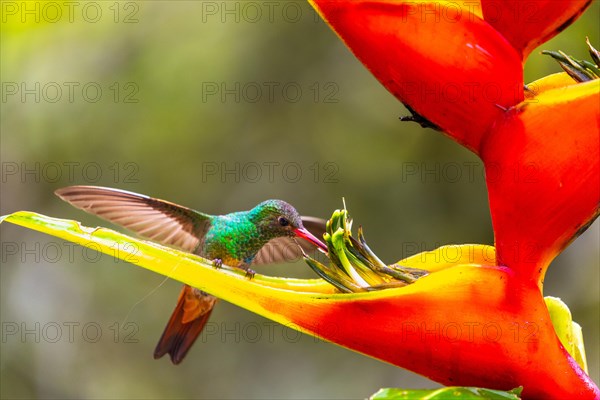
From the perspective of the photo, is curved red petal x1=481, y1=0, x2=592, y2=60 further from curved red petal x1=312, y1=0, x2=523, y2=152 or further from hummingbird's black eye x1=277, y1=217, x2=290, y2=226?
hummingbird's black eye x1=277, y1=217, x2=290, y2=226

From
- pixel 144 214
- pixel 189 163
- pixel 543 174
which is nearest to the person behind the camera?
pixel 543 174

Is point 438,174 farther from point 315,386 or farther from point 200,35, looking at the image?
point 200,35

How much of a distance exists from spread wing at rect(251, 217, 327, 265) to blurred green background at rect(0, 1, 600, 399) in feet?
3.36

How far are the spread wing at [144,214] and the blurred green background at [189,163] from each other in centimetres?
110

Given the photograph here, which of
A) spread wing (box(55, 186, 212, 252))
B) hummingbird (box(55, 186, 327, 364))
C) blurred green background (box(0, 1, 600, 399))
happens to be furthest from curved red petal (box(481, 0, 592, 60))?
blurred green background (box(0, 1, 600, 399))

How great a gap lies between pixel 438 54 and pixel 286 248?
3.61 feet

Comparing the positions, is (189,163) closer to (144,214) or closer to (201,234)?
(201,234)

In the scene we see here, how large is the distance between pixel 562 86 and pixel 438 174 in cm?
200

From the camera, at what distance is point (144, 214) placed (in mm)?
1854

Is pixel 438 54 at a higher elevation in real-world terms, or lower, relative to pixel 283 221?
higher

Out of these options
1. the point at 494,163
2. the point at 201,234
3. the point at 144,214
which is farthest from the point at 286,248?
the point at 494,163

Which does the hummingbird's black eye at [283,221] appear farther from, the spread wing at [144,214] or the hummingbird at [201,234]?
the spread wing at [144,214]

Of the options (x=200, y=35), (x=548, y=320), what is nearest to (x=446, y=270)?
(x=548, y=320)

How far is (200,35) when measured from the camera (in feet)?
11.1
